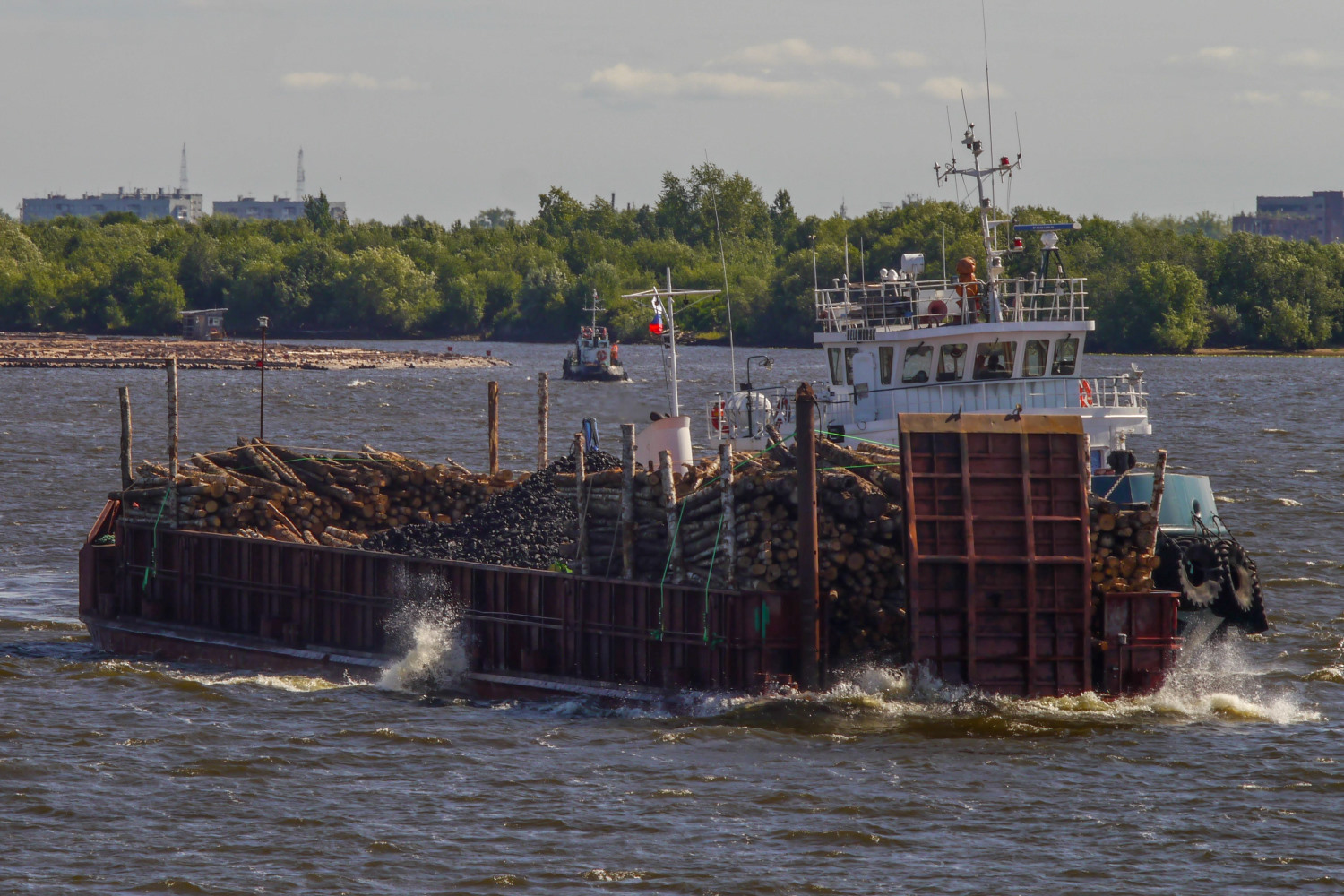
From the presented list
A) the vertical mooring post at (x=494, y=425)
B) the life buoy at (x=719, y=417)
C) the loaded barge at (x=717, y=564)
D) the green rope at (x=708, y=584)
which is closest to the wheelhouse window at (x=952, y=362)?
the loaded barge at (x=717, y=564)

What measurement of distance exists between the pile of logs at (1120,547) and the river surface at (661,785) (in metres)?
1.50

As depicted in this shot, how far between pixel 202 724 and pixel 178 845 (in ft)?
14.6

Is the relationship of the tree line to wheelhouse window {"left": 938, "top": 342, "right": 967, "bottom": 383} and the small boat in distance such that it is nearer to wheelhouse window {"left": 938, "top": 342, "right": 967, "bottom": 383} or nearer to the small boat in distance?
the small boat in distance

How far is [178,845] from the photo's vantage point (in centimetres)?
1541

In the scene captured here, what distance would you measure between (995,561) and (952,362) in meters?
10.2

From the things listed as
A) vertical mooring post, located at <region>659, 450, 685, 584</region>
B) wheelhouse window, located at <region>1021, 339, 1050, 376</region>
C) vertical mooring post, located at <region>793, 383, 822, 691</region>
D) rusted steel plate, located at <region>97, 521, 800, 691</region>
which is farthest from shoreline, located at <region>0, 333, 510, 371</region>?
vertical mooring post, located at <region>793, 383, 822, 691</region>

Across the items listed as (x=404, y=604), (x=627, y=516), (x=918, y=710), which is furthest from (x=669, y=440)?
(x=918, y=710)

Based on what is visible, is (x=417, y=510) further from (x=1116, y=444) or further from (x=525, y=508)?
(x=1116, y=444)

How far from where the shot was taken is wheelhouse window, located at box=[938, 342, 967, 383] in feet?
91.4

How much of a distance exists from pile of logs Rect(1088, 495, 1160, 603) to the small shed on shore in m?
136

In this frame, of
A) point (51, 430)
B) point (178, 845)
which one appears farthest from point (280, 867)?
point (51, 430)

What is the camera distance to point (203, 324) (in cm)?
14912

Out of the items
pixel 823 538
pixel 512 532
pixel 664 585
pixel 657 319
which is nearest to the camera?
pixel 823 538

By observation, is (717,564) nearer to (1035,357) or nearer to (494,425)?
(494,425)
